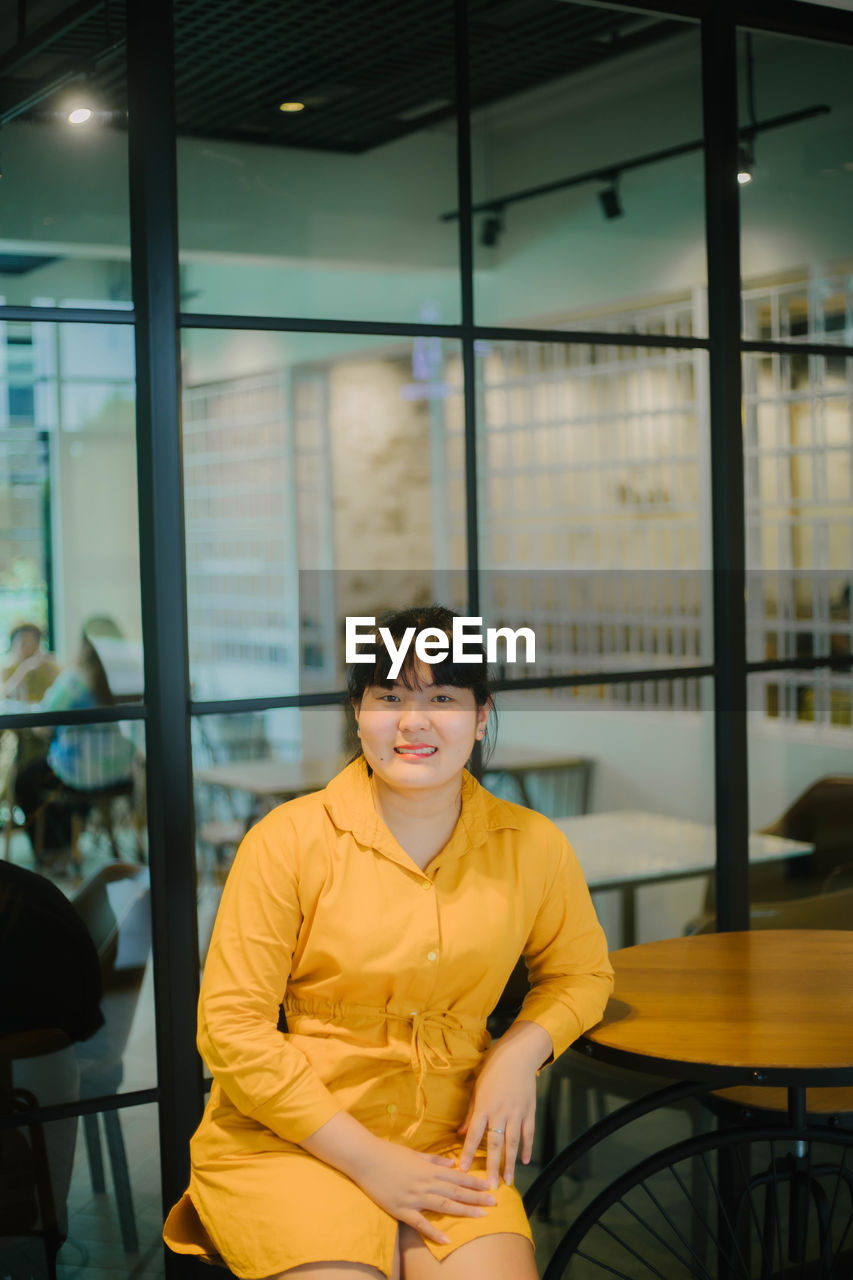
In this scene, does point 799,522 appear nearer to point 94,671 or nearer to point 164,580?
point 164,580

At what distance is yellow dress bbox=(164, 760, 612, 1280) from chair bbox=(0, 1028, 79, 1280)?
0.53 meters

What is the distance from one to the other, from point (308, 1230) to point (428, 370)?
58.7 inches

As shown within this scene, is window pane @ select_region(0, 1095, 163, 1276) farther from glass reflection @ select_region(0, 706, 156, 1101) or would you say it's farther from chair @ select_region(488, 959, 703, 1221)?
chair @ select_region(488, 959, 703, 1221)

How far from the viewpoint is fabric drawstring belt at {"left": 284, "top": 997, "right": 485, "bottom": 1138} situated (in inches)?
65.4

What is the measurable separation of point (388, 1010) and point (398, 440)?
1122 mm

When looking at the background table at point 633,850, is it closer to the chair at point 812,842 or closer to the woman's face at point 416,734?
the chair at point 812,842

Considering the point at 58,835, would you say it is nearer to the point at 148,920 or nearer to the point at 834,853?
the point at 148,920

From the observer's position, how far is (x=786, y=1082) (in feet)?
5.32

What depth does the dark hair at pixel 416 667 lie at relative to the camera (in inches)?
66.9

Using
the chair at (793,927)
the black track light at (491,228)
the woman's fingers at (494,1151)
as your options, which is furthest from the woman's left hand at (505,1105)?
the black track light at (491,228)

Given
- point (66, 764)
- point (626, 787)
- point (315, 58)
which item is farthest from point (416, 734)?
point (315, 58)

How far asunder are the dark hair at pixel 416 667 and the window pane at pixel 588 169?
34.9 inches

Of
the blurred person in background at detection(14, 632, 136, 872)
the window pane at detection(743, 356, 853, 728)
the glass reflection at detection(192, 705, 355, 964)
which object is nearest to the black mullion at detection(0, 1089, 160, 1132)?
the glass reflection at detection(192, 705, 355, 964)

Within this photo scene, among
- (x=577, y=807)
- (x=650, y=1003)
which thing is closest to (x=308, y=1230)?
(x=650, y=1003)
